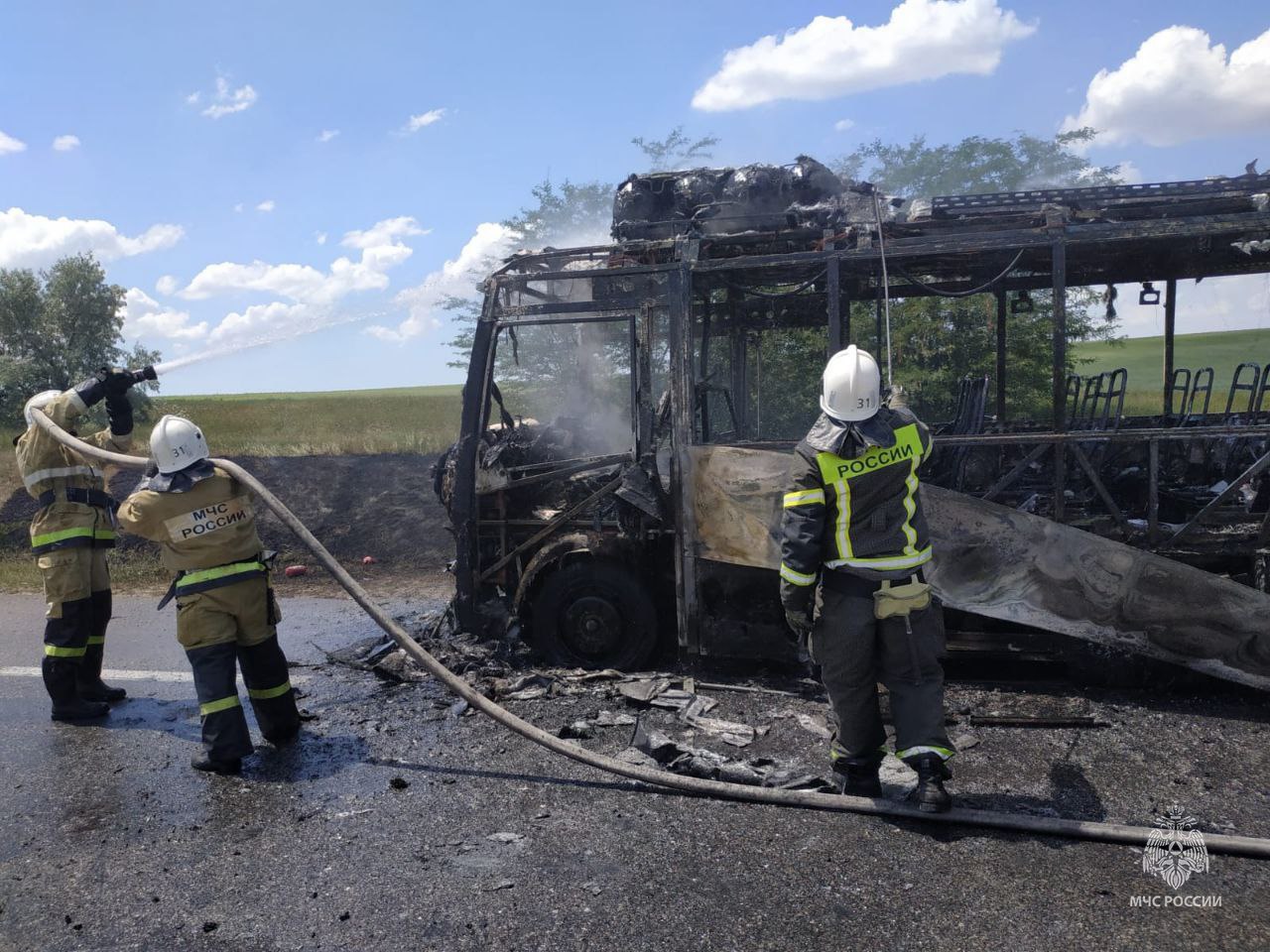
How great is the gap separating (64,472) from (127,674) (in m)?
1.49

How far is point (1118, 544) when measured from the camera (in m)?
4.55

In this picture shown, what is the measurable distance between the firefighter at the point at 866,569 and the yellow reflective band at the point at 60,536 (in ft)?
13.7

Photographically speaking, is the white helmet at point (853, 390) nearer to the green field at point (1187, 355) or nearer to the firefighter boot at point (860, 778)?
the firefighter boot at point (860, 778)

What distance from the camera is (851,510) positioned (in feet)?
11.7

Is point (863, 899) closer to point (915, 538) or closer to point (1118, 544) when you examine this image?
point (915, 538)

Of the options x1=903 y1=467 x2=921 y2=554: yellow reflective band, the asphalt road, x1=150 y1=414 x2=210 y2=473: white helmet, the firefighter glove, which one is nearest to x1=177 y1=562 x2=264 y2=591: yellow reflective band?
x1=150 y1=414 x2=210 y2=473: white helmet

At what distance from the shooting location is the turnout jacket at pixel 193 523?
167 inches

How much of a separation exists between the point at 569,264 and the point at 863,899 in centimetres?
418

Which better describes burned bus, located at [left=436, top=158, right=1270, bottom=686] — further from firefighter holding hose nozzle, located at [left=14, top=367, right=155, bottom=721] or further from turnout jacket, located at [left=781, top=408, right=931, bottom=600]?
firefighter holding hose nozzle, located at [left=14, top=367, right=155, bottom=721]

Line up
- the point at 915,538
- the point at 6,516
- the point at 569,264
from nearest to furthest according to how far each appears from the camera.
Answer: the point at 915,538 < the point at 569,264 < the point at 6,516

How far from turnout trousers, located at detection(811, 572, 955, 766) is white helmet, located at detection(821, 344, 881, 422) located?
2.21 ft

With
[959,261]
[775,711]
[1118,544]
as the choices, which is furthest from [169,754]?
[959,261]

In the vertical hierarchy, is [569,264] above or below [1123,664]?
above

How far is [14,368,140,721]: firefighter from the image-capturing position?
197 inches
